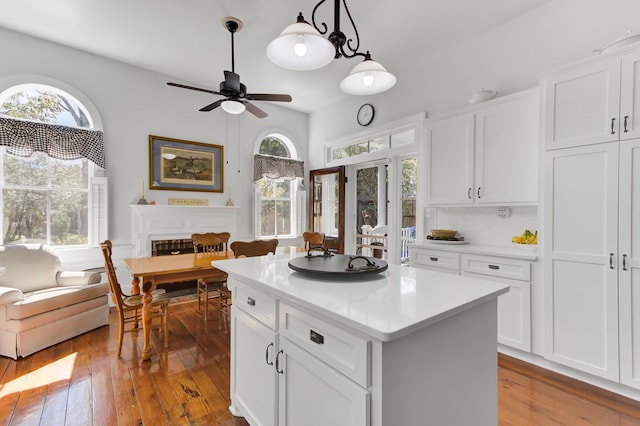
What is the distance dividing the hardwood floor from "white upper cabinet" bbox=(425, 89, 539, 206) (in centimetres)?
152

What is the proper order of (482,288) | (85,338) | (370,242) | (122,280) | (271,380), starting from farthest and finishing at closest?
(370,242), (122,280), (85,338), (271,380), (482,288)

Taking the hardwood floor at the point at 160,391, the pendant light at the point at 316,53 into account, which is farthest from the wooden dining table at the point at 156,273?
the pendant light at the point at 316,53

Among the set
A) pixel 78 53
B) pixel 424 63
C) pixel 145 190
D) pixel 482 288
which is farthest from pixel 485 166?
pixel 78 53

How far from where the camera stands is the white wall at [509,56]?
8.36ft

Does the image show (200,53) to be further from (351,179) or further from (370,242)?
(370,242)

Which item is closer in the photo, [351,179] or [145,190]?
[145,190]

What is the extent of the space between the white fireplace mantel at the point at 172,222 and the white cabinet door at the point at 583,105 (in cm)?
404

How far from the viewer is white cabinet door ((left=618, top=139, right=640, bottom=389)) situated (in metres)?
2.01

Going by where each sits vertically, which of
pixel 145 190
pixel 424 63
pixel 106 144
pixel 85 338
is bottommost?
pixel 85 338

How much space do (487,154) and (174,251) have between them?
13.8 feet

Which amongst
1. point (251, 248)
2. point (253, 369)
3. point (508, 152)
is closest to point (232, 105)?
point (251, 248)

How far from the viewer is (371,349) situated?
92cm

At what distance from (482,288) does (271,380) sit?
103 cm

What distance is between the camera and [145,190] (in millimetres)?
4223
